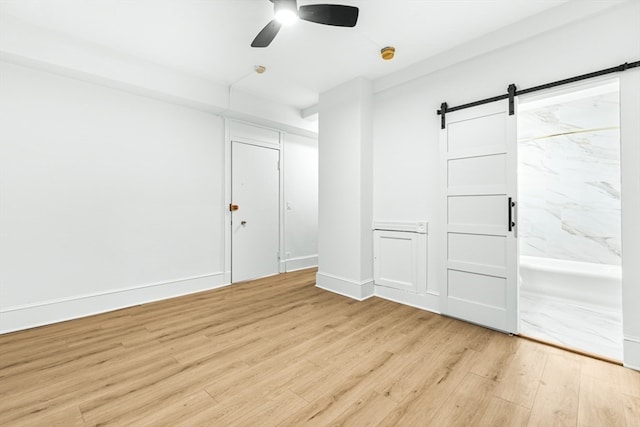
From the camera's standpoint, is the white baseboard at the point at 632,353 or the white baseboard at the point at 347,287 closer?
the white baseboard at the point at 632,353

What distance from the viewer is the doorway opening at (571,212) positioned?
334 centimetres

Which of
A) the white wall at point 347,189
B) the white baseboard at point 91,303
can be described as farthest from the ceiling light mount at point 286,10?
the white baseboard at point 91,303

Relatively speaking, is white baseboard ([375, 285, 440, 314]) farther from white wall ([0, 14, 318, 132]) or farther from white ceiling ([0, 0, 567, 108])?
white wall ([0, 14, 318, 132])

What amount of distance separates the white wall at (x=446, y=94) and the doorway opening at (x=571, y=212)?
3.06ft

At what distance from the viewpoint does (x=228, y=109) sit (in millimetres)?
3863

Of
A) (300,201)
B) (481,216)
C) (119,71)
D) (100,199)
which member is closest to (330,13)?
(481,216)

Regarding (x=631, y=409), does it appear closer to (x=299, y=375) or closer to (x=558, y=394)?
(x=558, y=394)

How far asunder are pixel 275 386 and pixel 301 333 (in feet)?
2.52

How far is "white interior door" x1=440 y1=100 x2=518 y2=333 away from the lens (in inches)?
99.6

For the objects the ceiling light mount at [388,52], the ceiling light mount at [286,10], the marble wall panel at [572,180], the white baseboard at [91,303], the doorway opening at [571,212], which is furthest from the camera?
the marble wall panel at [572,180]

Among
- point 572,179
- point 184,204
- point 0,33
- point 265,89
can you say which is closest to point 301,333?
point 184,204

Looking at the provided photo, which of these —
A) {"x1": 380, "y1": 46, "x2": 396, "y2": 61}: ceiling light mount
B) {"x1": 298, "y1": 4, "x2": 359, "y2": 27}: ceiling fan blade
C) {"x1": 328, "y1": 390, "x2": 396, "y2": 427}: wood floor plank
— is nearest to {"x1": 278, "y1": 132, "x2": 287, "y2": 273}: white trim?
{"x1": 380, "y1": 46, "x2": 396, "y2": 61}: ceiling light mount

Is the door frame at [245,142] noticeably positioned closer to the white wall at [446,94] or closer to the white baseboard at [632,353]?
the white wall at [446,94]

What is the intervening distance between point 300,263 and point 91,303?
2.97 m
